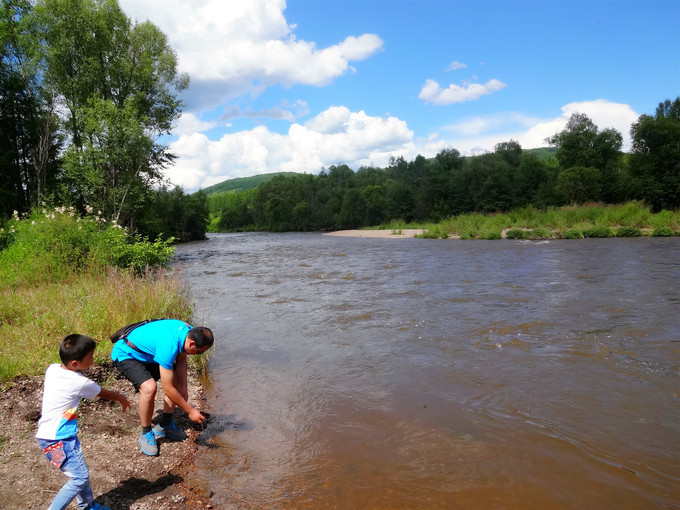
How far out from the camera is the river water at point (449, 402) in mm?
3998

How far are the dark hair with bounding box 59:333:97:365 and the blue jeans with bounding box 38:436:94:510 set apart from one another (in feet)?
1.96

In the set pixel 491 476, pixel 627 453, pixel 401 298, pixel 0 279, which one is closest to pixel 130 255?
pixel 0 279

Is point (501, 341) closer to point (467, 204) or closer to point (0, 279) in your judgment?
point (0, 279)

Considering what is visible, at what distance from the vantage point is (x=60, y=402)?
3297mm

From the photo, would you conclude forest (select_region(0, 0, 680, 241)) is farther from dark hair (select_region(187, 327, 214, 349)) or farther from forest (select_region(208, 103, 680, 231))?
dark hair (select_region(187, 327, 214, 349))

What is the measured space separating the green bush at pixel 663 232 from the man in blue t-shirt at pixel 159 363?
32975mm

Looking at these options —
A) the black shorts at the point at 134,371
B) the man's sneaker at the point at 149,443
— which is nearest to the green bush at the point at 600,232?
the black shorts at the point at 134,371

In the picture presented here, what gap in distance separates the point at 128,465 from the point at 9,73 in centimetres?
2683

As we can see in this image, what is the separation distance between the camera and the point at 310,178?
110 m

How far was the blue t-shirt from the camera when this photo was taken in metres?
4.36

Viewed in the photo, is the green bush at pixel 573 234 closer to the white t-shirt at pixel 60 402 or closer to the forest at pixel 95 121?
the forest at pixel 95 121

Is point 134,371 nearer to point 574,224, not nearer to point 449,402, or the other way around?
point 449,402

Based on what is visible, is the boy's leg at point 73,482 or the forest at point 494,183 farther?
the forest at point 494,183

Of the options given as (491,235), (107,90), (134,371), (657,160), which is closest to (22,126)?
(107,90)
